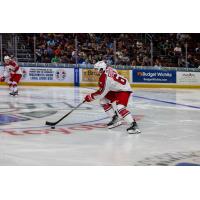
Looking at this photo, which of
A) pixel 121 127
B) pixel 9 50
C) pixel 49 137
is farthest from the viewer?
pixel 9 50

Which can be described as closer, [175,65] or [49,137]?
[49,137]

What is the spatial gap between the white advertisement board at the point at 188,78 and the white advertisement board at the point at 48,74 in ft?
13.9

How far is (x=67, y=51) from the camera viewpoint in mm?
17531

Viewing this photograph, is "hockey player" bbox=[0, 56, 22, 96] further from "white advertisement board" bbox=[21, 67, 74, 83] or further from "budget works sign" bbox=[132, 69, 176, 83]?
"budget works sign" bbox=[132, 69, 176, 83]

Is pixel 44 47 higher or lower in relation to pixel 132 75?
higher

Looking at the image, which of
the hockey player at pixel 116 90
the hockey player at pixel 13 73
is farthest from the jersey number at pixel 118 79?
the hockey player at pixel 13 73

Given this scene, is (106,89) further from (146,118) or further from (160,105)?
(160,105)

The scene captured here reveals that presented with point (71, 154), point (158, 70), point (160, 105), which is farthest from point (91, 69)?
point (71, 154)

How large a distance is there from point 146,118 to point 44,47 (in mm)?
10058

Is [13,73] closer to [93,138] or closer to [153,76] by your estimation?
[153,76]

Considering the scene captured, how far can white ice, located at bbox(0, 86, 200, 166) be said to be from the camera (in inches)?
194

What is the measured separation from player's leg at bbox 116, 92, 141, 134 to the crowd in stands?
10.8 m

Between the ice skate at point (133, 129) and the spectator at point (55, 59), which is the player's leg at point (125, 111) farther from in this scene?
the spectator at point (55, 59)

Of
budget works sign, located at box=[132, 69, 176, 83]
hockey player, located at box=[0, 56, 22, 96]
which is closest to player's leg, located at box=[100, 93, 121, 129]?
hockey player, located at box=[0, 56, 22, 96]
